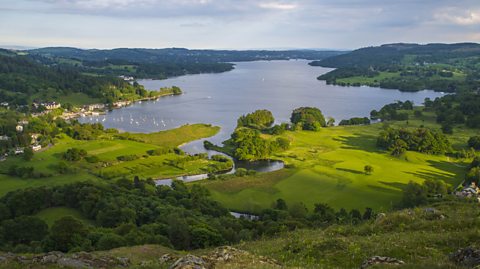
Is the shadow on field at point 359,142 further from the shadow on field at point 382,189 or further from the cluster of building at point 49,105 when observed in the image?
the cluster of building at point 49,105

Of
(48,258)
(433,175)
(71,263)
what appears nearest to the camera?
(71,263)

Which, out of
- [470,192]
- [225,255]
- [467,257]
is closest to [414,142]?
[470,192]

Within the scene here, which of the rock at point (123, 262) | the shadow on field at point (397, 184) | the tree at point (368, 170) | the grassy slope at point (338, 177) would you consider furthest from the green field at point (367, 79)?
the rock at point (123, 262)

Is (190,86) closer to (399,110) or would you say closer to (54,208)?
(399,110)

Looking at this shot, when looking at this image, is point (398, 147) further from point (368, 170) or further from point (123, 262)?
point (123, 262)

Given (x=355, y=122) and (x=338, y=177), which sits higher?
(x=355, y=122)

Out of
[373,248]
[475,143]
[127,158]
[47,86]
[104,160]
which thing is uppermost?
[373,248]

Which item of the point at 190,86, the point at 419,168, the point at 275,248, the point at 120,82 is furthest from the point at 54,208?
the point at 190,86
